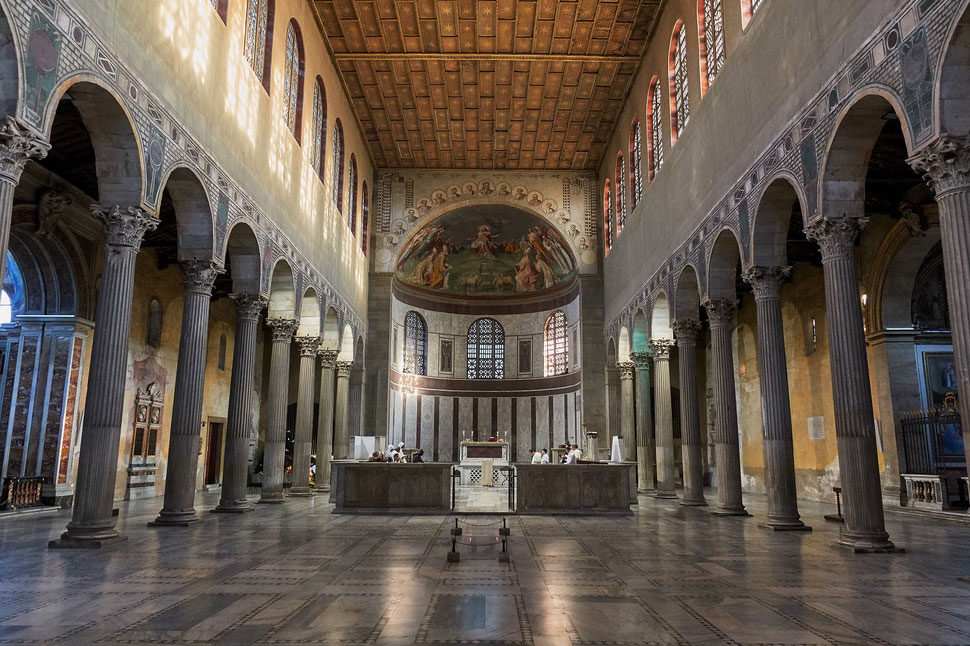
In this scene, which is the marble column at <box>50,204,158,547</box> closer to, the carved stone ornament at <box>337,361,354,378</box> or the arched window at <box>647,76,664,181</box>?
the arched window at <box>647,76,664,181</box>

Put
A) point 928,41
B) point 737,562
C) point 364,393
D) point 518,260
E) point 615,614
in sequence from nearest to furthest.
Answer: point 615,614, point 928,41, point 737,562, point 364,393, point 518,260

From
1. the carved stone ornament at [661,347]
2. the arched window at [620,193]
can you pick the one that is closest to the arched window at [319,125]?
the arched window at [620,193]

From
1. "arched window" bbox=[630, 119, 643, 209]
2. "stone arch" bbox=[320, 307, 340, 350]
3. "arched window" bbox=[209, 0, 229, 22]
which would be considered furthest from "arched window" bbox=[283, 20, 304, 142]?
"arched window" bbox=[630, 119, 643, 209]

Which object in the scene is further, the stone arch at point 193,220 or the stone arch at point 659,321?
the stone arch at point 659,321

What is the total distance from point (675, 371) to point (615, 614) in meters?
27.3

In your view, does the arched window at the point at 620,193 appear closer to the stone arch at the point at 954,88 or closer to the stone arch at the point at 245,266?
the stone arch at the point at 245,266

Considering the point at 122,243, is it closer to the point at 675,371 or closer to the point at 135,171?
the point at 135,171

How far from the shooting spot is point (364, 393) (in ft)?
103

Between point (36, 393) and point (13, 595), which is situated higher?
point (36, 393)

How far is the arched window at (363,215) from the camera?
31.4 metres

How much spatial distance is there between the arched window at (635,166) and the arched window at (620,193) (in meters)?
1.53

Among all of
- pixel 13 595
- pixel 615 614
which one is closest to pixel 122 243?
pixel 13 595

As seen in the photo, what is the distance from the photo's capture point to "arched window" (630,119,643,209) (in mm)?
25394

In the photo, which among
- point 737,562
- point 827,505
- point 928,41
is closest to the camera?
point 928,41
